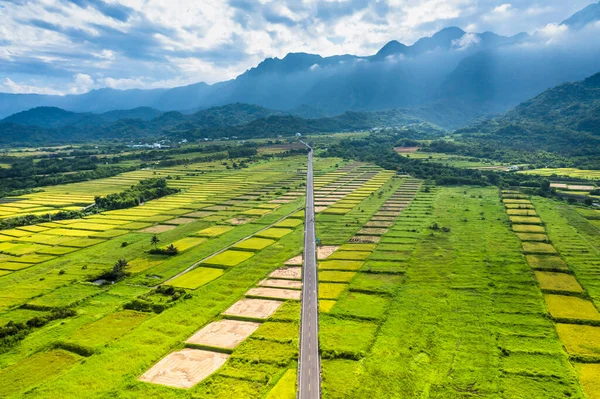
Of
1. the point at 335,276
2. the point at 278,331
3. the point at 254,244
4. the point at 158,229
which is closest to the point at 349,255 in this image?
the point at 335,276

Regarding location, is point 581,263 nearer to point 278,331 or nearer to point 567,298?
point 567,298

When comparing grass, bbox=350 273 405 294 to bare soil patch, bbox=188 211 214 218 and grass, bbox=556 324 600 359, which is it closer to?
grass, bbox=556 324 600 359

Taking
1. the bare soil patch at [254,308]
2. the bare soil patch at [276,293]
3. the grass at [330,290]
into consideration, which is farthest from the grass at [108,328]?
the grass at [330,290]

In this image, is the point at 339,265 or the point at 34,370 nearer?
the point at 34,370

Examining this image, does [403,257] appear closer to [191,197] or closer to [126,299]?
[126,299]

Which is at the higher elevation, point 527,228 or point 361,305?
point 527,228

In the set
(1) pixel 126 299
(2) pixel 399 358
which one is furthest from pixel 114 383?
(2) pixel 399 358
